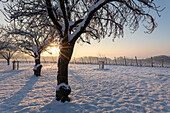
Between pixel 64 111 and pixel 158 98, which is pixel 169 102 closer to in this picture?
pixel 158 98

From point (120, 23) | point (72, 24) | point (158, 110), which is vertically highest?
point (120, 23)

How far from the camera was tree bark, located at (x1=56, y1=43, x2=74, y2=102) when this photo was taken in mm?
3953

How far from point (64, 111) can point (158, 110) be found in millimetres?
3473

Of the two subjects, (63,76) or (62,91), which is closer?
(62,91)

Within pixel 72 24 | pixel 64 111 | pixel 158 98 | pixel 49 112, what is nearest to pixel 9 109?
pixel 49 112

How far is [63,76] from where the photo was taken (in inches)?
160

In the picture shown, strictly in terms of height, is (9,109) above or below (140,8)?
below

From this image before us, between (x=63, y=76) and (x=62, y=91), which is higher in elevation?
(x=63, y=76)

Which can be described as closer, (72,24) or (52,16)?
(52,16)

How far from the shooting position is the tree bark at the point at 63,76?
395cm

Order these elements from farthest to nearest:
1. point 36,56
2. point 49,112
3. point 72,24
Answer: point 36,56
point 72,24
point 49,112

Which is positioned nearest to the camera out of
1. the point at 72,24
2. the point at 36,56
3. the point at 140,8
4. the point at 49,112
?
the point at 49,112

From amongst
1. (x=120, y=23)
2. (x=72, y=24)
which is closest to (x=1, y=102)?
(x=72, y=24)

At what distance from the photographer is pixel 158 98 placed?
4398mm
